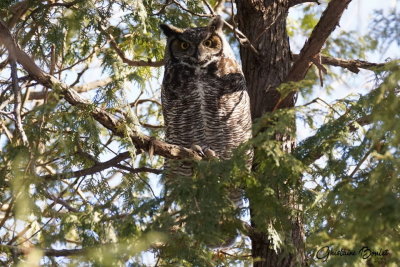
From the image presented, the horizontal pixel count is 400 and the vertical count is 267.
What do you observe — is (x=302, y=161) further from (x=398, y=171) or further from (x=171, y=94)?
(x=171, y=94)

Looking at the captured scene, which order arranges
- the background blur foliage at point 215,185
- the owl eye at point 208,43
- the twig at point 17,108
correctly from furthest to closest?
the owl eye at point 208,43, the twig at point 17,108, the background blur foliage at point 215,185

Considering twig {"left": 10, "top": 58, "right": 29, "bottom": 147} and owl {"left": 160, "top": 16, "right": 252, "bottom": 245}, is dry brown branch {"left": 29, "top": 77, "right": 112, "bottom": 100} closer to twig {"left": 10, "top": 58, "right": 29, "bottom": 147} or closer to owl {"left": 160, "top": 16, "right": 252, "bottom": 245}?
owl {"left": 160, "top": 16, "right": 252, "bottom": 245}

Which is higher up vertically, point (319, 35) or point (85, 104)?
point (319, 35)

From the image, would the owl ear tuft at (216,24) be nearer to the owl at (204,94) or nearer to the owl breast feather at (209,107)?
the owl at (204,94)

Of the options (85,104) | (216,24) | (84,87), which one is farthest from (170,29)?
(84,87)

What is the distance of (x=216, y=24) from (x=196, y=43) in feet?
0.59

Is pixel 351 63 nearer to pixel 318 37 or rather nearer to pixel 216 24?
pixel 318 37

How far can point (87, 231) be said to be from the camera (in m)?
2.77

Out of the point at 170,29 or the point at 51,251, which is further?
the point at 170,29

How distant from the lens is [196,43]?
13.0 ft

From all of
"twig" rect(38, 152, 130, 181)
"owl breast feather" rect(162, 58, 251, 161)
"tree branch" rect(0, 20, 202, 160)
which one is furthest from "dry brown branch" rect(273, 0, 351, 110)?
"twig" rect(38, 152, 130, 181)

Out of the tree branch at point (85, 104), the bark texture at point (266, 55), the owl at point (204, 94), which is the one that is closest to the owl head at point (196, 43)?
the owl at point (204, 94)

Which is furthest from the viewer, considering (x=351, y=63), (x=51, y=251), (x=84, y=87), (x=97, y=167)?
(x=84, y=87)

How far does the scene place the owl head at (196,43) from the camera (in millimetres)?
3951
